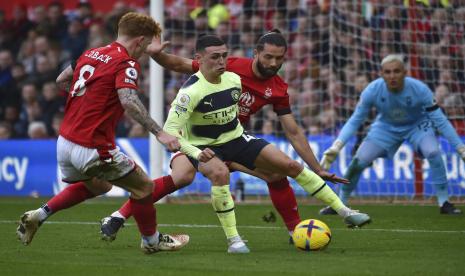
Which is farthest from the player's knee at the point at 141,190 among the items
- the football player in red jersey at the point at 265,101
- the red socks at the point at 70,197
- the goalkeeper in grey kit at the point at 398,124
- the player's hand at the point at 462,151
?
the player's hand at the point at 462,151

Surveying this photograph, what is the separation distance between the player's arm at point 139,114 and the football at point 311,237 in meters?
1.41

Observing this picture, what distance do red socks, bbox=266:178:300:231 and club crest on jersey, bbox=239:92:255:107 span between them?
86 centimetres

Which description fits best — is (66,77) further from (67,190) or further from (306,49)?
(306,49)

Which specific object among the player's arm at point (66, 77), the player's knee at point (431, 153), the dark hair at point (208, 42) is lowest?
the player's knee at point (431, 153)

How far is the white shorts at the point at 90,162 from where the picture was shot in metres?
7.71

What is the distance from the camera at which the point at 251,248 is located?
8.40m

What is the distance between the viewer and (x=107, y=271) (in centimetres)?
681

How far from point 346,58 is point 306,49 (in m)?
1.01

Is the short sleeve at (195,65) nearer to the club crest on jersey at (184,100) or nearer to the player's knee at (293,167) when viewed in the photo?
the club crest on jersey at (184,100)

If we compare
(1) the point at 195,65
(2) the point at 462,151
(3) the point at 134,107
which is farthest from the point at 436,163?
(3) the point at 134,107

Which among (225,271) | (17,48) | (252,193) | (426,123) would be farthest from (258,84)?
(17,48)

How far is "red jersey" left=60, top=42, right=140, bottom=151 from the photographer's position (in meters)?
7.69

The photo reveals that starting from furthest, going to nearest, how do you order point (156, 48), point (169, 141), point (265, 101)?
point (265, 101), point (156, 48), point (169, 141)

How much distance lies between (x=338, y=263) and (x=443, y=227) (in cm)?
324
